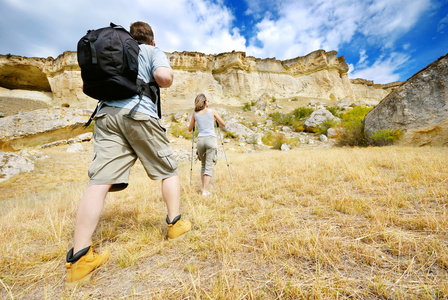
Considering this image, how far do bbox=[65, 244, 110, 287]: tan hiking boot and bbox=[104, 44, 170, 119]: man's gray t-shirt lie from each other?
1192mm

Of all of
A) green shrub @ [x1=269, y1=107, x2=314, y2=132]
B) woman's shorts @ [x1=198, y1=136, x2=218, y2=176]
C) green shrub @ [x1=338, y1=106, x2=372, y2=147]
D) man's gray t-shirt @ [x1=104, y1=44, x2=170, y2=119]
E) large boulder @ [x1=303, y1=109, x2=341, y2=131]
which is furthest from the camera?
green shrub @ [x1=269, y1=107, x2=314, y2=132]

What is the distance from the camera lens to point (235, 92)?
93.5ft

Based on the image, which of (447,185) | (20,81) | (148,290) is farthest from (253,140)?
(20,81)

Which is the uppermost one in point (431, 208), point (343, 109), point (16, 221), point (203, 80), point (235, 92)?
point (203, 80)

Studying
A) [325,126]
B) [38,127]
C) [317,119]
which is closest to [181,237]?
[325,126]

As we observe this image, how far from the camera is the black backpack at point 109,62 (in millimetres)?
1320

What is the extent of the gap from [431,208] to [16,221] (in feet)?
17.5

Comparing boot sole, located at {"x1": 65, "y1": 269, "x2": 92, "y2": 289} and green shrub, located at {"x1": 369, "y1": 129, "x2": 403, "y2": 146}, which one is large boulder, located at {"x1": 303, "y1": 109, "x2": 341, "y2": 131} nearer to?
green shrub, located at {"x1": 369, "y1": 129, "x2": 403, "y2": 146}

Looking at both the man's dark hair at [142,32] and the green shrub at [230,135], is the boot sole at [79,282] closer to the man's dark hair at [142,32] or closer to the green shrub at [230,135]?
the man's dark hair at [142,32]

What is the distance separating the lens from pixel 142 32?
177 cm

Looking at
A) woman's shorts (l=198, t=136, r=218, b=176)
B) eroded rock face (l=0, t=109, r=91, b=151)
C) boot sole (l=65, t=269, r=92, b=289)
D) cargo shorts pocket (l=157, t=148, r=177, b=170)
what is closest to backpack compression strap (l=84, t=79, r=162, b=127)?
cargo shorts pocket (l=157, t=148, r=177, b=170)

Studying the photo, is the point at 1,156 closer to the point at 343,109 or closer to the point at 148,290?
the point at 148,290

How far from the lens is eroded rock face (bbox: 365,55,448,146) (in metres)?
6.91

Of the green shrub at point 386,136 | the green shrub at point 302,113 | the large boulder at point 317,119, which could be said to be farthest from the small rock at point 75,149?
the green shrub at point 302,113
